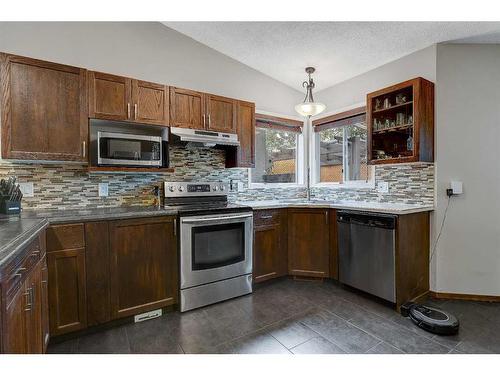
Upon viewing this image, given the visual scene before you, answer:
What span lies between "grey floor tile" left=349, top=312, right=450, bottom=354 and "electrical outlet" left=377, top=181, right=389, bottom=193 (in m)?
1.38

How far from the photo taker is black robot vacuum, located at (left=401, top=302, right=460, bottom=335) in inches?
76.2

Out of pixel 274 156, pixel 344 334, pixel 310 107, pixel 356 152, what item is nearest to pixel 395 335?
pixel 344 334

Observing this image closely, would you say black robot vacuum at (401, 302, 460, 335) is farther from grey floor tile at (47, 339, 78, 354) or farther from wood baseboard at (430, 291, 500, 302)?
grey floor tile at (47, 339, 78, 354)

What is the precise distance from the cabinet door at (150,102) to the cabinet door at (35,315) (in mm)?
1458

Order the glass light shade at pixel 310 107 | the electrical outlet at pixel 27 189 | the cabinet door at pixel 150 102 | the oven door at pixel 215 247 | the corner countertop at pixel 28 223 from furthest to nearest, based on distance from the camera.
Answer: the glass light shade at pixel 310 107
the cabinet door at pixel 150 102
the oven door at pixel 215 247
the electrical outlet at pixel 27 189
the corner countertop at pixel 28 223

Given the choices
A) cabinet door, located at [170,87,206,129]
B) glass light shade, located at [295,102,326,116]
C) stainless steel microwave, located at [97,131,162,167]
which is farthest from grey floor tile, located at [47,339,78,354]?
glass light shade, located at [295,102,326,116]

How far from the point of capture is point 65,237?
1872mm

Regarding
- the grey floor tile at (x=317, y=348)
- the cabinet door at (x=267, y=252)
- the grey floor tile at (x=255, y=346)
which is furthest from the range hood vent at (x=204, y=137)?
the grey floor tile at (x=317, y=348)

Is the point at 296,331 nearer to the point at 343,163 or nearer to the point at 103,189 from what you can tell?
the point at 103,189

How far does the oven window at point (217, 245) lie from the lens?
7.85 ft

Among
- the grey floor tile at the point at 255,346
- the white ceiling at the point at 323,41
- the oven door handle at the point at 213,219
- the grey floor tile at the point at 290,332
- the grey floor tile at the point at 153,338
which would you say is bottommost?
the grey floor tile at the point at 153,338

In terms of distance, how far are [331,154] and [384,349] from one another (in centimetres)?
257

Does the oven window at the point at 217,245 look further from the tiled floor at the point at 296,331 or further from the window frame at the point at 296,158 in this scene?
the window frame at the point at 296,158

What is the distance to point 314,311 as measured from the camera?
2.35 metres
